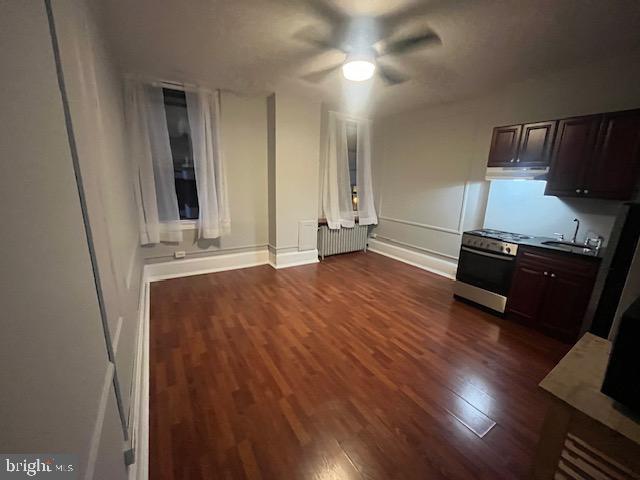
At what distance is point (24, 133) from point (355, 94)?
12.6 ft

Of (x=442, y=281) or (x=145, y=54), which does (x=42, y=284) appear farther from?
(x=442, y=281)

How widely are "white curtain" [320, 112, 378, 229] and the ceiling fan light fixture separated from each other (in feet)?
7.22

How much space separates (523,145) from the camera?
276cm

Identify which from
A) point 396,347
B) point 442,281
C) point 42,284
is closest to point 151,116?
point 42,284

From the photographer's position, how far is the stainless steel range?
2.80 meters

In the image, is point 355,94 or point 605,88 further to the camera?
point 355,94

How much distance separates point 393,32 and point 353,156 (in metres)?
2.83

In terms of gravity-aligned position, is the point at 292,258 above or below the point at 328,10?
below

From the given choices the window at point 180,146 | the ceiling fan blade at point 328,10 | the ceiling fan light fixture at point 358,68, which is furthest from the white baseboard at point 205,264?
the ceiling fan blade at point 328,10

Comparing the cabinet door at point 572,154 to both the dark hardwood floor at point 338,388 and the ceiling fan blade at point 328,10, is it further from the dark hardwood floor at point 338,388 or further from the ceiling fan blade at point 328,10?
the ceiling fan blade at point 328,10

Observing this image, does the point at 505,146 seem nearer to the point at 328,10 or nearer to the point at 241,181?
the point at 328,10

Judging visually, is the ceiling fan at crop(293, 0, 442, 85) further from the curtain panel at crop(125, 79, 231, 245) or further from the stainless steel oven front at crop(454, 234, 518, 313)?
the stainless steel oven front at crop(454, 234, 518, 313)

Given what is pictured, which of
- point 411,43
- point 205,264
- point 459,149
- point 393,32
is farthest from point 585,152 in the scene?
point 205,264

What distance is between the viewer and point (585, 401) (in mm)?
784
